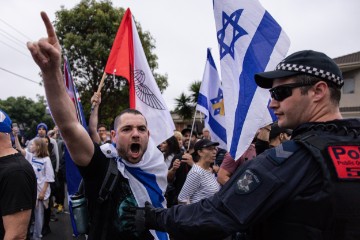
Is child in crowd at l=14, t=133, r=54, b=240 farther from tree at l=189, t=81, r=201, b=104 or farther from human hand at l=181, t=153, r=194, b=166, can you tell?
tree at l=189, t=81, r=201, b=104

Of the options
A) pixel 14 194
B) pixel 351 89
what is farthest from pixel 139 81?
pixel 351 89

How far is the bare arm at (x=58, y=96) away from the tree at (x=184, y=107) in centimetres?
3901

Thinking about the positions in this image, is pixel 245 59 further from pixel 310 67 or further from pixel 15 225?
pixel 15 225

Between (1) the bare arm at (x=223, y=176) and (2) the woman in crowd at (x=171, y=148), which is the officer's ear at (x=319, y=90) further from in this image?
(2) the woman in crowd at (x=171, y=148)

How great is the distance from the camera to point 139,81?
4930 mm

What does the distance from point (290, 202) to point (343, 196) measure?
0.21 m

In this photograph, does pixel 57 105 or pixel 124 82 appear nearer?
pixel 57 105

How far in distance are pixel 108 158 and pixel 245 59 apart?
2040 millimetres

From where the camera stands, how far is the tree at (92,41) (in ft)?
71.9

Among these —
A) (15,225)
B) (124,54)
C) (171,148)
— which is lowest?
(171,148)

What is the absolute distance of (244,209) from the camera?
4.71 ft

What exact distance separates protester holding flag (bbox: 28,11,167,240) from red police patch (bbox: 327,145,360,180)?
123cm

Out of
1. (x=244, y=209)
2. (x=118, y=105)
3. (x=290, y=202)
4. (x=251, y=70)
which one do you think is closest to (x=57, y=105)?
(x=244, y=209)

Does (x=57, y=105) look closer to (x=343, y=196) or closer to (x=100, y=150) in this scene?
(x=100, y=150)
